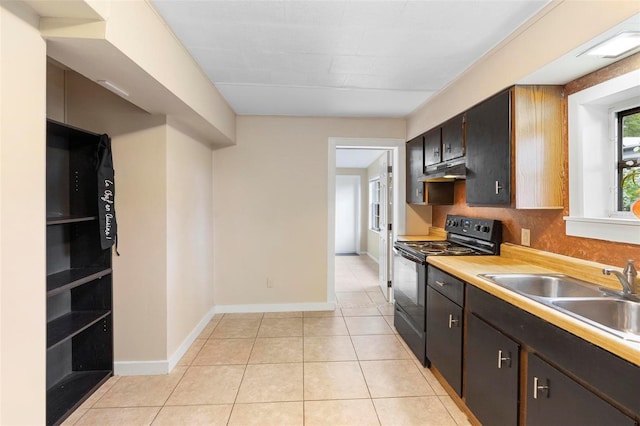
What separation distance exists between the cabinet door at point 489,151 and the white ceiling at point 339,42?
0.41 meters

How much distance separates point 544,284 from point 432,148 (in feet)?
5.62

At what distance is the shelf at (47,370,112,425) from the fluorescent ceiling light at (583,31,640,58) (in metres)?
3.66

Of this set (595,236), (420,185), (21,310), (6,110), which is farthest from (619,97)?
(21,310)

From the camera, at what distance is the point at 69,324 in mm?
2098

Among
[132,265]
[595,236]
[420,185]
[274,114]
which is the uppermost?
[274,114]

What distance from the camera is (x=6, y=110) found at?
1.11 m

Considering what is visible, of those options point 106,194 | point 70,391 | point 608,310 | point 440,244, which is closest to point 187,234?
point 106,194

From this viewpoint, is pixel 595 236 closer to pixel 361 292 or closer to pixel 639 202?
pixel 639 202

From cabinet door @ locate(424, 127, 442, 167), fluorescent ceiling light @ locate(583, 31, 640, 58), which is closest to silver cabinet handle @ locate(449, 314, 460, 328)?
cabinet door @ locate(424, 127, 442, 167)

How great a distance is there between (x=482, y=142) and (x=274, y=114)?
2363 millimetres

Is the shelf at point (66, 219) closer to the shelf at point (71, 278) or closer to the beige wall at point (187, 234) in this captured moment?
the shelf at point (71, 278)

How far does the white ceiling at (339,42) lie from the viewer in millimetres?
1677

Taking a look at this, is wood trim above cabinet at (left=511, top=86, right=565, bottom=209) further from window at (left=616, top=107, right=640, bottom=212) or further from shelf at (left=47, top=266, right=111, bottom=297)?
shelf at (left=47, top=266, right=111, bottom=297)

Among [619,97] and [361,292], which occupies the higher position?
[619,97]
